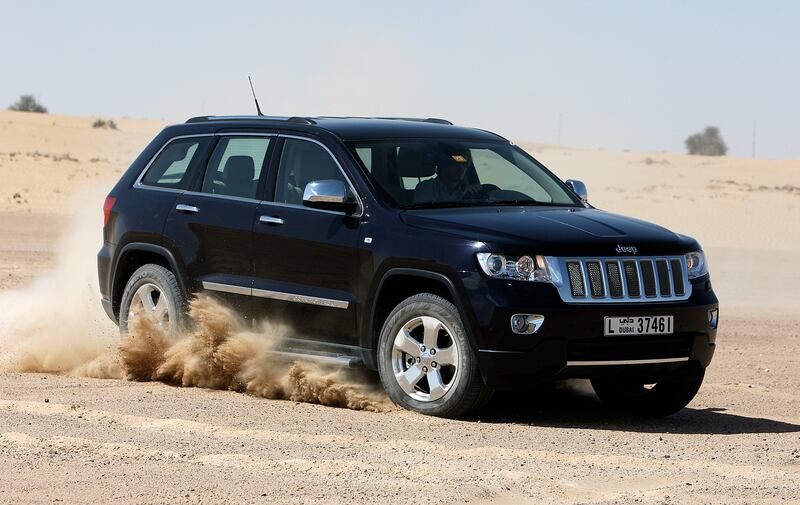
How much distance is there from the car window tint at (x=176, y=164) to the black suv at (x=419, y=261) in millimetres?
13

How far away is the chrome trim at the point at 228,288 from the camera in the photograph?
9336mm

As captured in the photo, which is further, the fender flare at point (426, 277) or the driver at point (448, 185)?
the driver at point (448, 185)

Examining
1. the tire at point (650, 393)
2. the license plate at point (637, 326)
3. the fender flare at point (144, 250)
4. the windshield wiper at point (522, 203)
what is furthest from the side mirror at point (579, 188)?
the fender flare at point (144, 250)

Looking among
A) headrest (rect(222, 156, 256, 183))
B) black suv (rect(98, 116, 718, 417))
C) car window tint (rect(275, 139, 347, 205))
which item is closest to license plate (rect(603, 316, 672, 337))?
black suv (rect(98, 116, 718, 417))

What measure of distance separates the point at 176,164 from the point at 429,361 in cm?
283

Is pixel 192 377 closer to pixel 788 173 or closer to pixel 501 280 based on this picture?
pixel 501 280

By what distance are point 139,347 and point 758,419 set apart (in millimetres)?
4031

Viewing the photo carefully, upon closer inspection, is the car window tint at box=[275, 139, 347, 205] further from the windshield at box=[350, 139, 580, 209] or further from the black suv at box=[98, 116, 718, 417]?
the windshield at box=[350, 139, 580, 209]

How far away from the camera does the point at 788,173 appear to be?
6481cm

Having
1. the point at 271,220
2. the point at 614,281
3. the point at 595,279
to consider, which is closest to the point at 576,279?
the point at 595,279

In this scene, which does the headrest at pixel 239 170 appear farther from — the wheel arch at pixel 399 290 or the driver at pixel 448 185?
the wheel arch at pixel 399 290

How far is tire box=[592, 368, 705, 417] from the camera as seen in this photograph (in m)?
8.87

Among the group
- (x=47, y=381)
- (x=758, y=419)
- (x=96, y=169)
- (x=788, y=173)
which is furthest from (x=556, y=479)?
(x=788, y=173)

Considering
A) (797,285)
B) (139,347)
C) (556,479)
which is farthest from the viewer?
(797,285)
